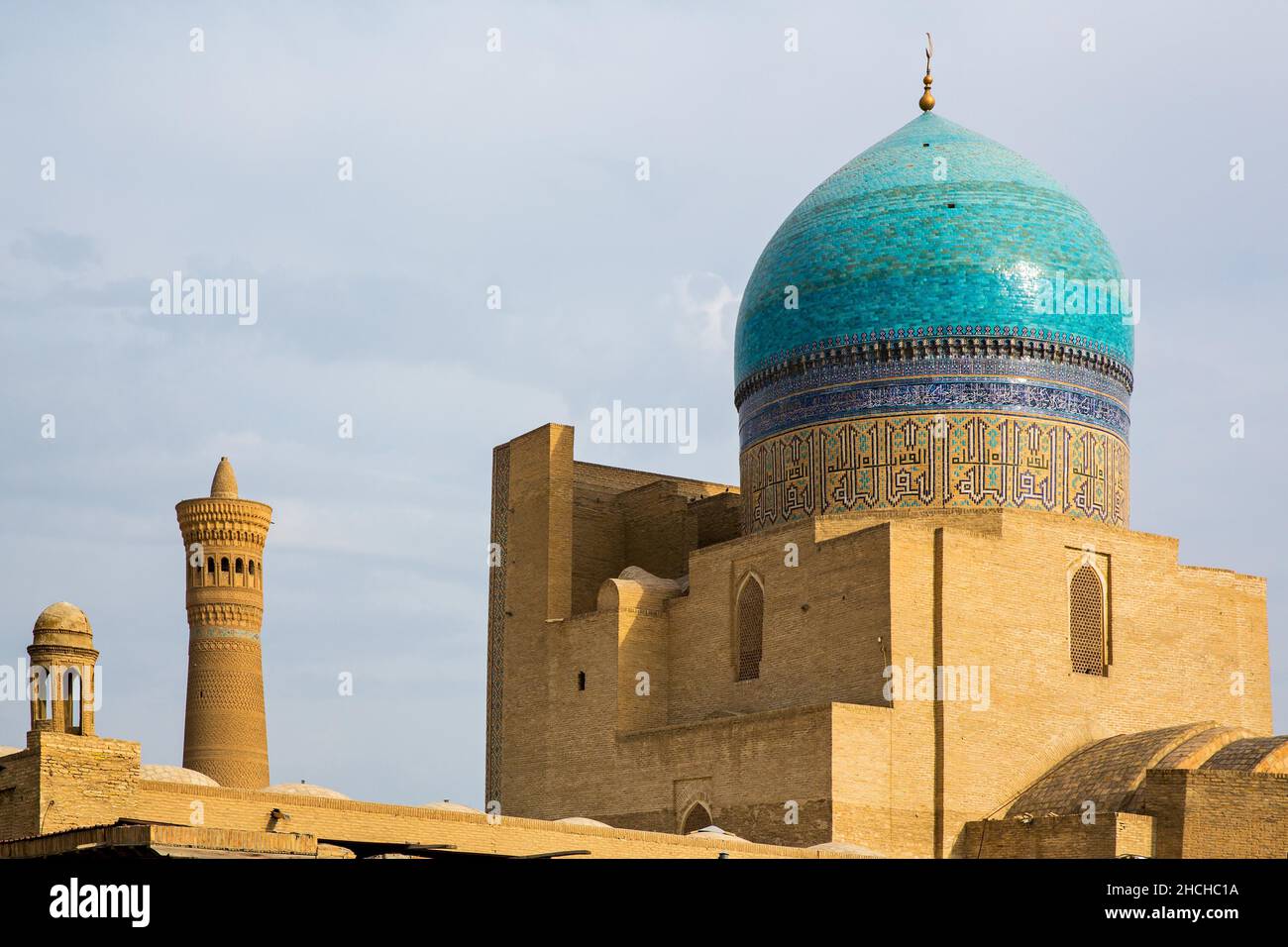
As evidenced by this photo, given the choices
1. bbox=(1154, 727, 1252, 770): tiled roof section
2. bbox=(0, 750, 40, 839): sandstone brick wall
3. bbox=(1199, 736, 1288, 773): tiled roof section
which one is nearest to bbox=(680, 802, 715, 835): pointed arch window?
bbox=(1154, 727, 1252, 770): tiled roof section

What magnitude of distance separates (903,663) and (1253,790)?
3.02 meters

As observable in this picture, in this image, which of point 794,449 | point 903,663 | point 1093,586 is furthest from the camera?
point 794,449

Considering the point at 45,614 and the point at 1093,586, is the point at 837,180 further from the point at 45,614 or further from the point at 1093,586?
the point at 45,614

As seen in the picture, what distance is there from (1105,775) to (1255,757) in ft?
4.08

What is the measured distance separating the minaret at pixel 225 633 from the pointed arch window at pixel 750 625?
9.60 m

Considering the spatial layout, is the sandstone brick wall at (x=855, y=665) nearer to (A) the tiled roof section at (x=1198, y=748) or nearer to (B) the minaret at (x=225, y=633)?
(A) the tiled roof section at (x=1198, y=748)

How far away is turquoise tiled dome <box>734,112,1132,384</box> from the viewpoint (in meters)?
18.0

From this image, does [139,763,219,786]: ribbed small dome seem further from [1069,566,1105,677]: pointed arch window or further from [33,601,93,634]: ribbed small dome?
[1069,566,1105,677]: pointed arch window

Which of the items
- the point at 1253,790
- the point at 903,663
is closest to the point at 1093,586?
the point at 903,663

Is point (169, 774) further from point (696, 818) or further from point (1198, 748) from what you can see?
point (1198, 748)

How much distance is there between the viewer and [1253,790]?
14.5 m

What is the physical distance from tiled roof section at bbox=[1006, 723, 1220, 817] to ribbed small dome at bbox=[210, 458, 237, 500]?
563 inches
